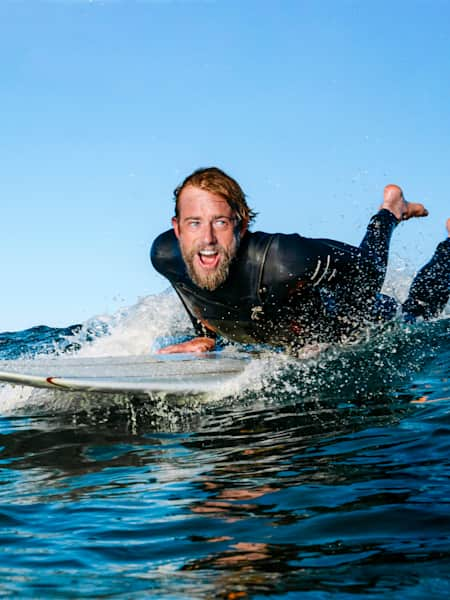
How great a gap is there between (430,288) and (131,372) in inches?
136

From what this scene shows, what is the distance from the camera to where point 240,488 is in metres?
3.32

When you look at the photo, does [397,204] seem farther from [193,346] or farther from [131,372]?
[131,372]

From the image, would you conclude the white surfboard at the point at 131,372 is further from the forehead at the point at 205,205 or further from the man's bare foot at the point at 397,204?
the man's bare foot at the point at 397,204

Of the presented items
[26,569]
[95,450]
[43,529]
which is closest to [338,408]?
[95,450]

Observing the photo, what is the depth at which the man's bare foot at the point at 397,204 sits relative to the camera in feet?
23.2

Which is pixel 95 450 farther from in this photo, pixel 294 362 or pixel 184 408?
pixel 294 362

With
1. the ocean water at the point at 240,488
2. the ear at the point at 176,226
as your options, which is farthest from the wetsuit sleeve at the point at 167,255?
the ocean water at the point at 240,488

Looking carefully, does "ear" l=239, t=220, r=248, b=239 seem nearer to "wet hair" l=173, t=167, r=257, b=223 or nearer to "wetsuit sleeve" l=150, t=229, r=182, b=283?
"wet hair" l=173, t=167, r=257, b=223

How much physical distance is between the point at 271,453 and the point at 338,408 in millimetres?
1158

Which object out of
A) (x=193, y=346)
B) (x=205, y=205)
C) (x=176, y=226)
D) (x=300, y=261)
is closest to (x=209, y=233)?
(x=205, y=205)

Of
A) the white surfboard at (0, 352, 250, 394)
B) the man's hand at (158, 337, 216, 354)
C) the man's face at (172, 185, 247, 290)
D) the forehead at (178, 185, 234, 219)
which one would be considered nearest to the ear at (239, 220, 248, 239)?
the man's face at (172, 185, 247, 290)

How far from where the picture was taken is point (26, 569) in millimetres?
2543

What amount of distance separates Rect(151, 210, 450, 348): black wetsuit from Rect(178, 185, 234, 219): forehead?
0.97 feet

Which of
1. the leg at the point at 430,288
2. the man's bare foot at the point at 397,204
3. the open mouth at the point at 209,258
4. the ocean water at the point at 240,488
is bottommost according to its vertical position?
the ocean water at the point at 240,488
